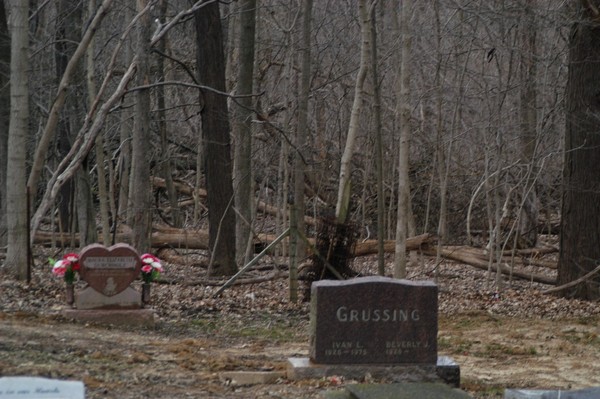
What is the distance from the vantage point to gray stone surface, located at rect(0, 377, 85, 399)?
5219 mm

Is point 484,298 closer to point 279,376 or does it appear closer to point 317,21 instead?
point 279,376

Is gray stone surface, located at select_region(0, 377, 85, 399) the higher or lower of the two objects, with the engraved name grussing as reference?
higher

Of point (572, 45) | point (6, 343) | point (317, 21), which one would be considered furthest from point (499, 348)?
point (317, 21)

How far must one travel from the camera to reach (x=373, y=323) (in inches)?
376

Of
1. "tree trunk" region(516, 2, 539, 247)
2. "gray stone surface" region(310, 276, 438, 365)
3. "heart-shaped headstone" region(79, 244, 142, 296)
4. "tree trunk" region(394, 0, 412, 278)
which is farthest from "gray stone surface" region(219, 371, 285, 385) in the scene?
"tree trunk" region(516, 2, 539, 247)

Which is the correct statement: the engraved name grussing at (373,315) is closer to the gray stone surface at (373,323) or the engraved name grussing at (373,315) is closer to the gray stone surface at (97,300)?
the gray stone surface at (373,323)

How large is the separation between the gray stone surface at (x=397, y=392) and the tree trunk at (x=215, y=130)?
1057cm

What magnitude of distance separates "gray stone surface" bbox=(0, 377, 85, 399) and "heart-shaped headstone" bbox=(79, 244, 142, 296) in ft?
24.2

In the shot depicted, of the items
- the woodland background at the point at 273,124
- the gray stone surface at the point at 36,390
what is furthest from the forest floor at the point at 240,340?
the gray stone surface at the point at 36,390

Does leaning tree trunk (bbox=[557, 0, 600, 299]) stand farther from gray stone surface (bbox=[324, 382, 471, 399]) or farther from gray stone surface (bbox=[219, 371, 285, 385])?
gray stone surface (bbox=[324, 382, 471, 399])

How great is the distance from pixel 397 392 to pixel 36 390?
349cm

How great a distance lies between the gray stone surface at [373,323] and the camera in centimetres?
950

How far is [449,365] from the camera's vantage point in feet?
31.3

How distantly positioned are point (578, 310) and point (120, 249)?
7792 mm
